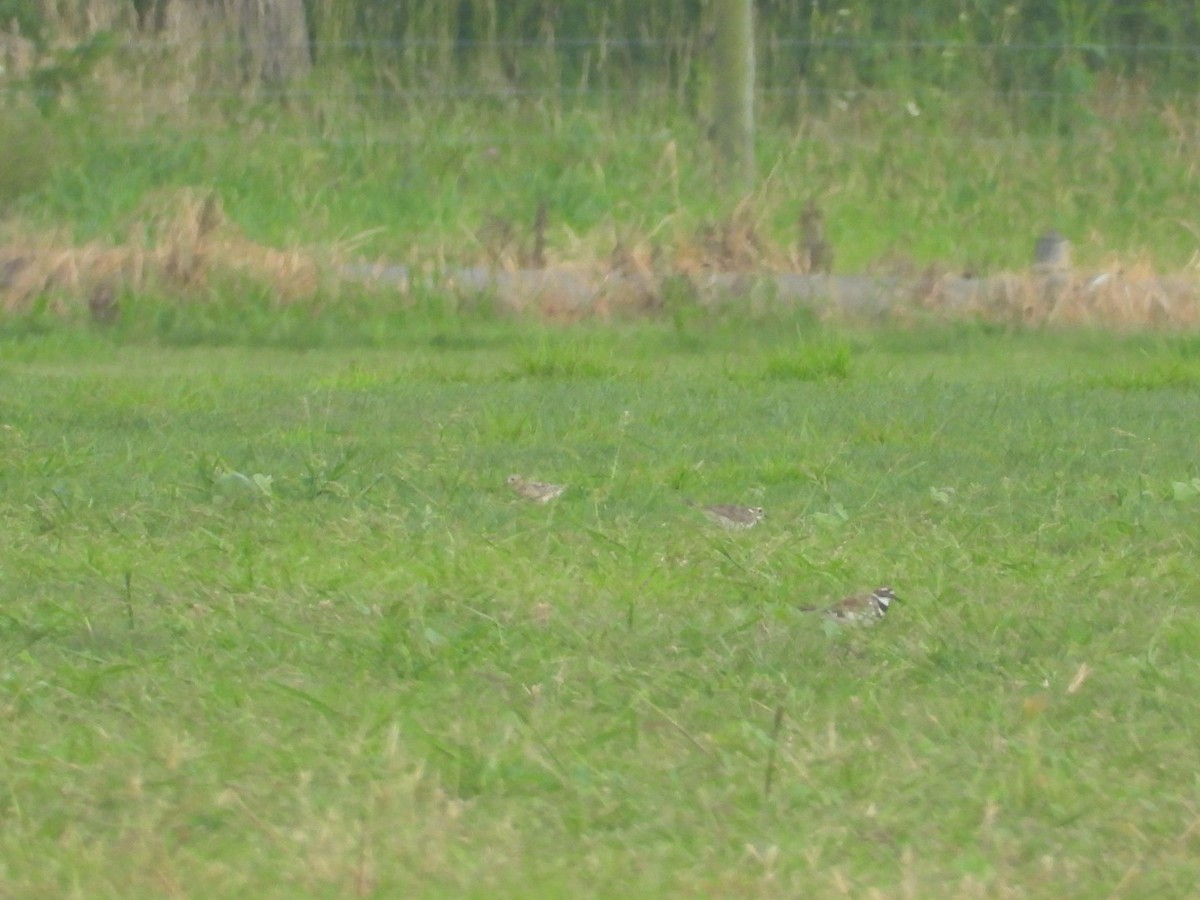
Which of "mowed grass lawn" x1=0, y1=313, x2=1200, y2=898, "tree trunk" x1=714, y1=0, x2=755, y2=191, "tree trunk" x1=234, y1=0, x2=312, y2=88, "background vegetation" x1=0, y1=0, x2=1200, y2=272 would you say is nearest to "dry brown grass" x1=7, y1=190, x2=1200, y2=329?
"background vegetation" x1=0, y1=0, x2=1200, y2=272

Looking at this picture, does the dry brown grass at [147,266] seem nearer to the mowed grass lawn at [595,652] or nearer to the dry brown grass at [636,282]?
the dry brown grass at [636,282]

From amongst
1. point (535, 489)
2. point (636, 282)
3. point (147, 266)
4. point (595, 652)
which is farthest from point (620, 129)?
point (595, 652)

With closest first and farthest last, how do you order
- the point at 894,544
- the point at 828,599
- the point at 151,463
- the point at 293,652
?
the point at 293,652, the point at 828,599, the point at 894,544, the point at 151,463

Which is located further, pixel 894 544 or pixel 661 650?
pixel 894 544

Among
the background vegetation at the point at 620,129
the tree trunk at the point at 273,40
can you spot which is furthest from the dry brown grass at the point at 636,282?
the tree trunk at the point at 273,40

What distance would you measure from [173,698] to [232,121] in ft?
30.5

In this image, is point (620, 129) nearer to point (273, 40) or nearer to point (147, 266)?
point (273, 40)

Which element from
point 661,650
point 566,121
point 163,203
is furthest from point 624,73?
point 661,650

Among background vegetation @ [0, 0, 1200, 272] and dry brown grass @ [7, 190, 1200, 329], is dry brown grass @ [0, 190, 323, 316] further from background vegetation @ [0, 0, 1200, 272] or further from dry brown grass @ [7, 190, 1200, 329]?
background vegetation @ [0, 0, 1200, 272]

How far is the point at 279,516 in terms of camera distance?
15.7ft

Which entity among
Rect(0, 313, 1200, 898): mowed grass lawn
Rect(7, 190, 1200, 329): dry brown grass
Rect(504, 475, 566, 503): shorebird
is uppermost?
Rect(0, 313, 1200, 898): mowed grass lawn

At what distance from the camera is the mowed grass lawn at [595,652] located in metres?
2.74

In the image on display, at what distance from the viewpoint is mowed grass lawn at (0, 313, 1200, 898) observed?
2.74 meters

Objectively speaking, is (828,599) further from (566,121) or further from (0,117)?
(566,121)
